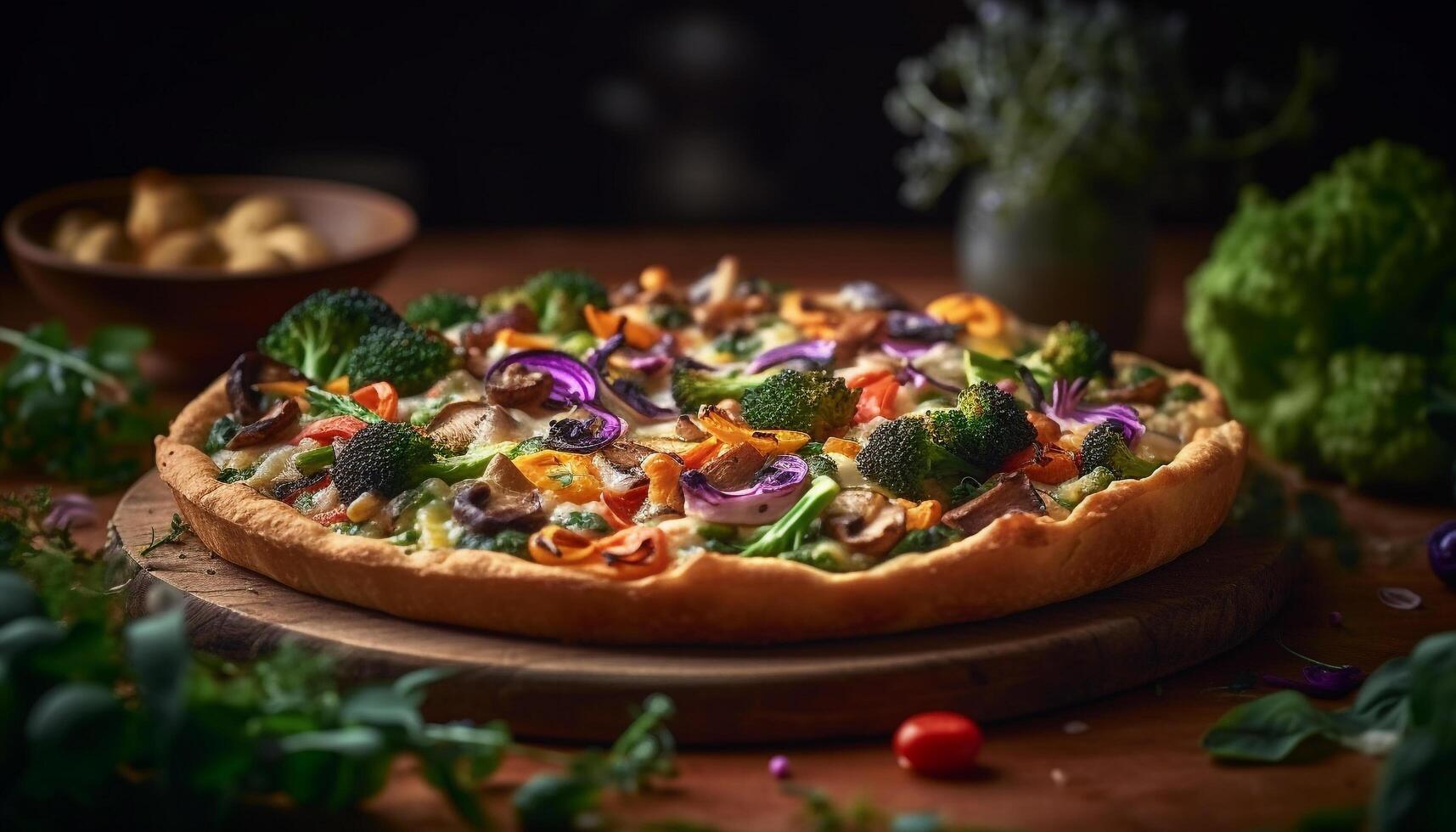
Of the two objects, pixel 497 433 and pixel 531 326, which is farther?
pixel 531 326

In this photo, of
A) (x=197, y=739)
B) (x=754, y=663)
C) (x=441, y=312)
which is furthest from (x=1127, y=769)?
(x=441, y=312)

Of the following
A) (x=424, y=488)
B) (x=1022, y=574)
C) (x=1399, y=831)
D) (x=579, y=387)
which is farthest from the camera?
(x=579, y=387)

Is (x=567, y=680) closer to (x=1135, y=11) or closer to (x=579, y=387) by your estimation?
(x=579, y=387)

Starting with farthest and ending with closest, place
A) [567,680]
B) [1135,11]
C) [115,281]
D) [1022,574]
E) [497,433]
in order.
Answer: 1. [1135,11]
2. [115,281]
3. [497,433]
4. [1022,574]
5. [567,680]

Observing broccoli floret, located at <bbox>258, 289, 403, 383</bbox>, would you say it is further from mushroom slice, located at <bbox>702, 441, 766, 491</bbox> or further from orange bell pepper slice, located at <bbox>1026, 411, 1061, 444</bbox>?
orange bell pepper slice, located at <bbox>1026, 411, 1061, 444</bbox>

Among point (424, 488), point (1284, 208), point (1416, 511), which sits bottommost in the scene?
point (1416, 511)

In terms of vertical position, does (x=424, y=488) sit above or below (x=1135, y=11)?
below

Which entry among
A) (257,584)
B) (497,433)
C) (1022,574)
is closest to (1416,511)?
(1022,574)
